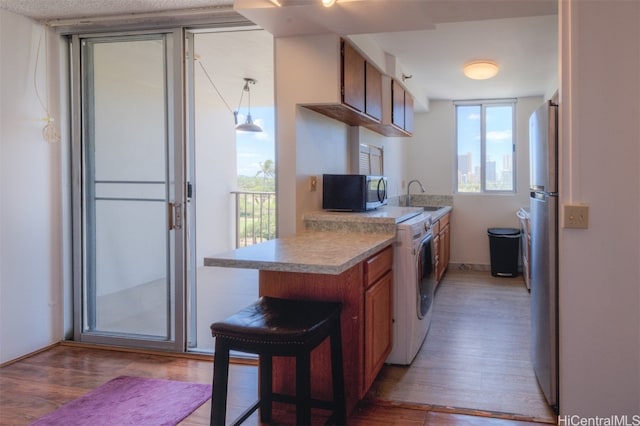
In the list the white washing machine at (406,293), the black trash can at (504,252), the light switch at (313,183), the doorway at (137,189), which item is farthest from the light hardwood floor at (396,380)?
the black trash can at (504,252)

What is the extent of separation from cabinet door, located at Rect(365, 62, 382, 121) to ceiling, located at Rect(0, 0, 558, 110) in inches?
9.5

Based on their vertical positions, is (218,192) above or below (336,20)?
below

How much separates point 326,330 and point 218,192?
513 centimetres

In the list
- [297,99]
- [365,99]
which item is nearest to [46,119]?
[297,99]

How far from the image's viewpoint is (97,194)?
349 centimetres

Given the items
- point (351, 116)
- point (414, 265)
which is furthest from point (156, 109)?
point (414, 265)

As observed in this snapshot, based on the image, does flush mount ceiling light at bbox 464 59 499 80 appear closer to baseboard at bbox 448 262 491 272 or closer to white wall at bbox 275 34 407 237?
white wall at bbox 275 34 407 237

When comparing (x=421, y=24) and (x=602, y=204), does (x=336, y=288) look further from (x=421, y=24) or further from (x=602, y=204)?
(x=421, y=24)

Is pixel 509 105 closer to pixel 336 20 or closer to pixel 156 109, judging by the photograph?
pixel 336 20

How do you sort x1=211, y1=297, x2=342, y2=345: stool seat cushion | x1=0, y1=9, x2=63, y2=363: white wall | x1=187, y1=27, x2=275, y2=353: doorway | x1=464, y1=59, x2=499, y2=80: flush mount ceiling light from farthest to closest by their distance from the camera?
x1=187, y1=27, x2=275, y2=353: doorway
x1=464, y1=59, x2=499, y2=80: flush mount ceiling light
x1=0, y1=9, x2=63, y2=363: white wall
x1=211, y1=297, x2=342, y2=345: stool seat cushion

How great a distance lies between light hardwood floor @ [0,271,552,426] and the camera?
7.91 ft

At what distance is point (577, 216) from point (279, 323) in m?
1.37

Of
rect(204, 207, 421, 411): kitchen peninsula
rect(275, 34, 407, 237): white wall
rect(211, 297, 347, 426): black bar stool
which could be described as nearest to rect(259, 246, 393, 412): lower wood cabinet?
rect(204, 207, 421, 411): kitchen peninsula

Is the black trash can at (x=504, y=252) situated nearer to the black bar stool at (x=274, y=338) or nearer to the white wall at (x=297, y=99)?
the white wall at (x=297, y=99)
